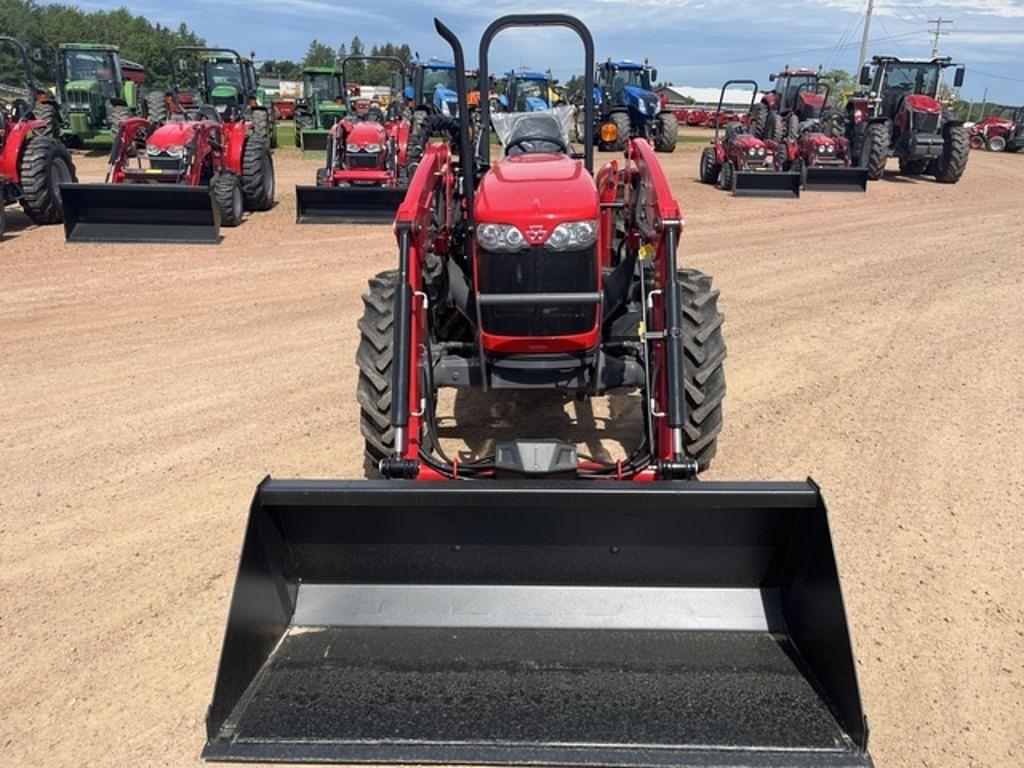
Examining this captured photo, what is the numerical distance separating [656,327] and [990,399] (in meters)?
3.23

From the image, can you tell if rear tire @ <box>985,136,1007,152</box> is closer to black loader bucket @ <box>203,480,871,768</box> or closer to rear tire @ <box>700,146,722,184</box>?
rear tire @ <box>700,146,722,184</box>

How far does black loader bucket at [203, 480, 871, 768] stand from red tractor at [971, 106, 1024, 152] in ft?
106

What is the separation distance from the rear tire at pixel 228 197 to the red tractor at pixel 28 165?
6.55 ft

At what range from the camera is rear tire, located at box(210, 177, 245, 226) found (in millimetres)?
10798

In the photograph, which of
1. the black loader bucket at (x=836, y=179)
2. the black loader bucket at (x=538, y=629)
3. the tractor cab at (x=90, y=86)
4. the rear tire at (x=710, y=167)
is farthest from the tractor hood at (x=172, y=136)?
the black loader bucket at (x=836, y=179)

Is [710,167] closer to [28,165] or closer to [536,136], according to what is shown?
[28,165]

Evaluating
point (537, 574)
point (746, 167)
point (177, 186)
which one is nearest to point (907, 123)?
point (746, 167)

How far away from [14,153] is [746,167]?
11.9 metres

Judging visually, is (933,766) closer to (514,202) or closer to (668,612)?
(668,612)

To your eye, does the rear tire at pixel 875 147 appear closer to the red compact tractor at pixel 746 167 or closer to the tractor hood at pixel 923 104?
the tractor hood at pixel 923 104

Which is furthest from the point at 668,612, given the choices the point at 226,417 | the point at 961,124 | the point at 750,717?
the point at 961,124

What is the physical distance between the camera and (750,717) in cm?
251

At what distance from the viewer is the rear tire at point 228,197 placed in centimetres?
1080

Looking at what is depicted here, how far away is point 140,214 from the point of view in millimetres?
9867
